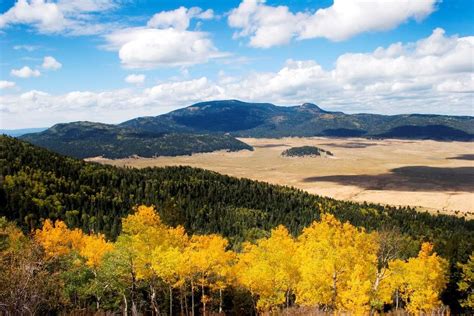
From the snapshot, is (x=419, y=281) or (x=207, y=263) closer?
(x=207, y=263)

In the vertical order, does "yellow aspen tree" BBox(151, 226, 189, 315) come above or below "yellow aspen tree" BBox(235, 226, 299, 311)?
above

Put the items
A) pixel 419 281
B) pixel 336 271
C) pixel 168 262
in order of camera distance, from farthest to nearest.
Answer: pixel 419 281 → pixel 168 262 → pixel 336 271

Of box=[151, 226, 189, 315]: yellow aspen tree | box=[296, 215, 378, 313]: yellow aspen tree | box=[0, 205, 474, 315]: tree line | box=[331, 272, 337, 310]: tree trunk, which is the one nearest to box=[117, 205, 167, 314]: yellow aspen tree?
box=[0, 205, 474, 315]: tree line

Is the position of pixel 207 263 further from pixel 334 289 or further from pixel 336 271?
pixel 334 289

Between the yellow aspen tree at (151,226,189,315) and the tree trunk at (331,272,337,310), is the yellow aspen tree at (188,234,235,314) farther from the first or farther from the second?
the tree trunk at (331,272,337,310)

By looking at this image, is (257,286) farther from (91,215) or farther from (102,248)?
(91,215)

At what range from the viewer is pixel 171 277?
65.0 meters

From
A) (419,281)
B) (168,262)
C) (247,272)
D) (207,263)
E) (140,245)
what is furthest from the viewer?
(419,281)

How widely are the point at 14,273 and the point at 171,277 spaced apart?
37276 mm

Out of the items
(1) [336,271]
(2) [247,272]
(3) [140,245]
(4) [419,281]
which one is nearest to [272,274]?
(2) [247,272]

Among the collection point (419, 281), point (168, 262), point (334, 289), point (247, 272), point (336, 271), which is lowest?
point (419, 281)

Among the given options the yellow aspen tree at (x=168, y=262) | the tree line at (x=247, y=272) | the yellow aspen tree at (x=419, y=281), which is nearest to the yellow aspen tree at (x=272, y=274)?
the tree line at (x=247, y=272)

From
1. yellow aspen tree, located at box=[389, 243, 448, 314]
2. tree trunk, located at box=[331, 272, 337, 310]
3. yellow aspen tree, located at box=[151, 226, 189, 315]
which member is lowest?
yellow aspen tree, located at box=[389, 243, 448, 314]

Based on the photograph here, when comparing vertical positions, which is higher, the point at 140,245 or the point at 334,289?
the point at 140,245
